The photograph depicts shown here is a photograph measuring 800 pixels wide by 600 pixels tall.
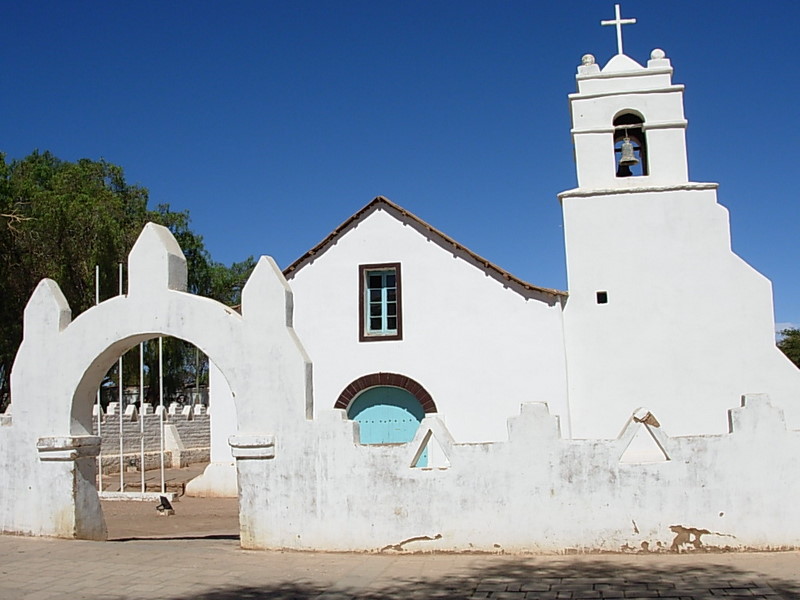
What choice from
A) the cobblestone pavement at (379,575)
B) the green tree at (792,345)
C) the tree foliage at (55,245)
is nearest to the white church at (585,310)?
the cobblestone pavement at (379,575)

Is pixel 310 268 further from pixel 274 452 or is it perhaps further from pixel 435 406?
pixel 274 452

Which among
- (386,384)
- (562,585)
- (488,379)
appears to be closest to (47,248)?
(386,384)

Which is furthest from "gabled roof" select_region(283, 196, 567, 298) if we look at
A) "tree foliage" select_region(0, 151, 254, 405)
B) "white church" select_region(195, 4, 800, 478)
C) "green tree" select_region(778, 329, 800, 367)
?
"green tree" select_region(778, 329, 800, 367)

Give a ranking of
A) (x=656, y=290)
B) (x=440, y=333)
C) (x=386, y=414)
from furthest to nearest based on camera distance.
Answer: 1. (x=386, y=414)
2. (x=440, y=333)
3. (x=656, y=290)

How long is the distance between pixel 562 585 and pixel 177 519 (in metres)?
8.95

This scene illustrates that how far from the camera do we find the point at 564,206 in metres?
14.8

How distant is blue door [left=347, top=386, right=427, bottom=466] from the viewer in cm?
1495

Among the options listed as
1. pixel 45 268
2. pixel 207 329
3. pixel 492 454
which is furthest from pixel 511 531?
pixel 45 268

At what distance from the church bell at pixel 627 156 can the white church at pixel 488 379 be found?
21 centimetres

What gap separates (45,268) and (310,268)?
14339 mm

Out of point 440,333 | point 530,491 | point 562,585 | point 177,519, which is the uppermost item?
point 440,333

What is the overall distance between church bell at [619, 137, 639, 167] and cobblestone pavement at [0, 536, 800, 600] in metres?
8.83

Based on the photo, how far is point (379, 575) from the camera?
7168mm

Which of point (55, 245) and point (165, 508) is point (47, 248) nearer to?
point (55, 245)
